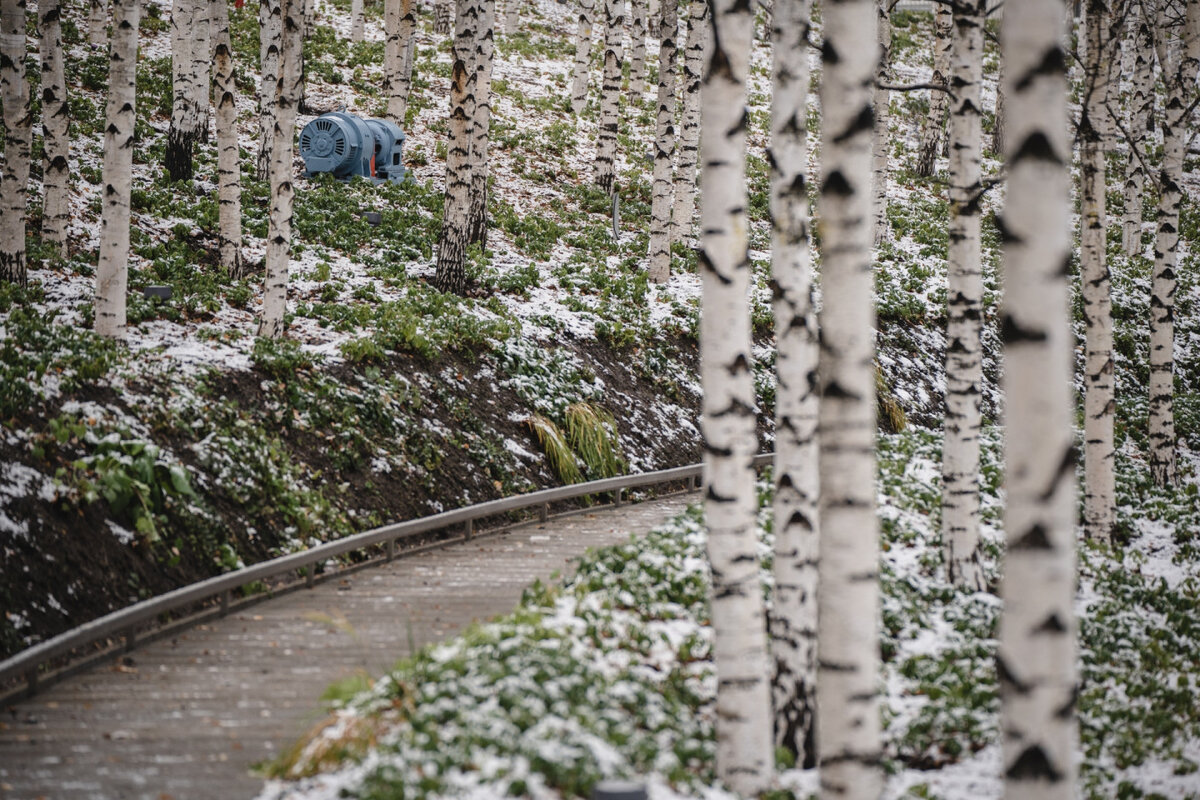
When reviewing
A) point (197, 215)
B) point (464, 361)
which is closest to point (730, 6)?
point (464, 361)

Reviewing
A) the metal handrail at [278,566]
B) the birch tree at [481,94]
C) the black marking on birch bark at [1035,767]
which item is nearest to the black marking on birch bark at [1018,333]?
the black marking on birch bark at [1035,767]

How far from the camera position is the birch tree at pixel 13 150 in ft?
37.6

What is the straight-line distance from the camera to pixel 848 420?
4.47m

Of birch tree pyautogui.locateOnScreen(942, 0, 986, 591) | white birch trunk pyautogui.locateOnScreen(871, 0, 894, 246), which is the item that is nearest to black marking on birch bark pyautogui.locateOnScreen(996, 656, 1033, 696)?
birch tree pyautogui.locateOnScreen(942, 0, 986, 591)

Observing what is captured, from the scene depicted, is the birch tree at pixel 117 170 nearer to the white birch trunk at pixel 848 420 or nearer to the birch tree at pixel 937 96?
the white birch trunk at pixel 848 420

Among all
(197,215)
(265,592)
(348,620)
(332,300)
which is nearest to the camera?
(348,620)

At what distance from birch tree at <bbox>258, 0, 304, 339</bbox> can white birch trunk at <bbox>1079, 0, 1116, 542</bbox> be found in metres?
9.59

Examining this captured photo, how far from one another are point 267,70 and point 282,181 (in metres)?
7.07

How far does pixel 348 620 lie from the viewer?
8180 millimetres

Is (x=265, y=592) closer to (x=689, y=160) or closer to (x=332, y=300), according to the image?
(x=332, y=300)

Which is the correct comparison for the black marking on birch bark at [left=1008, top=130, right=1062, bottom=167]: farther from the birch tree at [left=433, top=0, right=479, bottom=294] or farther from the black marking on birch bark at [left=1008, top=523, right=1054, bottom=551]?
the birch tree at [left=433, top=0, right=479, bottom=294]

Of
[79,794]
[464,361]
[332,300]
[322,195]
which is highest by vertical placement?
[322,195]

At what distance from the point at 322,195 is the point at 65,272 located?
241 inches

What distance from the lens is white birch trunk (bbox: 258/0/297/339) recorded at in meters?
11.5
